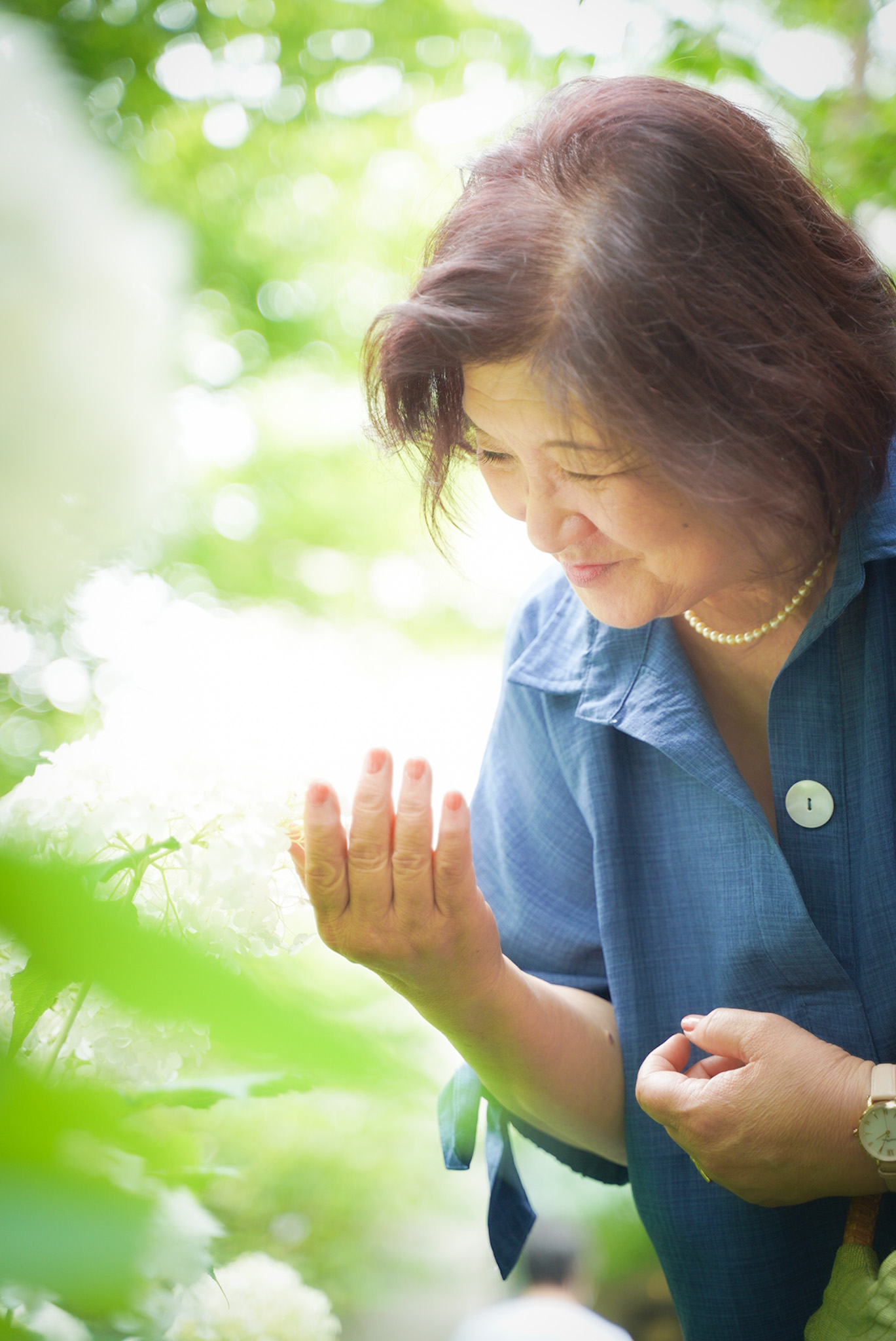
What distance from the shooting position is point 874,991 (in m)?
0.88

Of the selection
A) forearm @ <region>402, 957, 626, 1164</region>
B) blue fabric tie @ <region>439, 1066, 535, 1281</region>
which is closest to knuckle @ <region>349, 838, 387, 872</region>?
forearm @ <region>402, 957, 626, 1164</region>

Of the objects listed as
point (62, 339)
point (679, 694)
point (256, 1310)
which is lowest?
point (256, 1310)

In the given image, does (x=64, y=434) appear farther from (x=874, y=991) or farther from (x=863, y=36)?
(x=863, y=36)

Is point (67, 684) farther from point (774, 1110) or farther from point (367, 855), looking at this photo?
point (774, 1110)

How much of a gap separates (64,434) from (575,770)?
2.18ft

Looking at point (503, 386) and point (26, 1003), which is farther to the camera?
point (503, 386)

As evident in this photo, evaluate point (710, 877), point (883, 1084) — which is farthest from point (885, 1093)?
point (710, 877)

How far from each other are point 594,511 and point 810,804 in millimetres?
352

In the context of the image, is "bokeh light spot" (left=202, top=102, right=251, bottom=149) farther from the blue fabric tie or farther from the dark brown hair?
the blue fabric tie

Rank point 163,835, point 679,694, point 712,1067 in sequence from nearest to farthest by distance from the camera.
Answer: point 163,835
point 712,1067
point 679,694

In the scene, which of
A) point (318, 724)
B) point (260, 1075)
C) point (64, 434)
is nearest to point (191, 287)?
point (64, 434)

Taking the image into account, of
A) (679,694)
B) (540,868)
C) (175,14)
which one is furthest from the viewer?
(175,14)

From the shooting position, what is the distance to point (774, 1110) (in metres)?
0.79

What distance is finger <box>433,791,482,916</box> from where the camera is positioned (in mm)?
725
